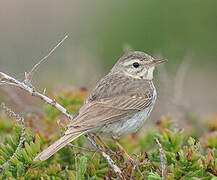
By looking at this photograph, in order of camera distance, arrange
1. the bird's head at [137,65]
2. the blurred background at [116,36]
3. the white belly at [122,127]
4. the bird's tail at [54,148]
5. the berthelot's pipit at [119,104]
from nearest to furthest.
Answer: the bird's tail at [54,148]
the berthelot's pipit at [119,104]
the white belly at [122,127]
the bird's head at [137,65]
the blurred background at [116,36]

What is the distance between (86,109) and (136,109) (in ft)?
2.15

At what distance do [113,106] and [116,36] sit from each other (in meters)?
7.27

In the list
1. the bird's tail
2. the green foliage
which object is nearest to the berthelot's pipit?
the bird's tail

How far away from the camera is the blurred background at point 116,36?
10656mm

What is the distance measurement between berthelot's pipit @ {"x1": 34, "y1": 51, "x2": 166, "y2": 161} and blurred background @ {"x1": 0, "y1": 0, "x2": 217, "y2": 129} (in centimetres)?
296

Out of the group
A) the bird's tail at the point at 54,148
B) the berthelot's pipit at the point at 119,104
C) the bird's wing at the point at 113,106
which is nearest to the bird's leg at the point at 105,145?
the berthelot's pipit at the point at 119,104

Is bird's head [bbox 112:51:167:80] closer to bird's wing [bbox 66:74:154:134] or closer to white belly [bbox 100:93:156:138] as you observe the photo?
bird's wing [bbox 66:74:154:134]

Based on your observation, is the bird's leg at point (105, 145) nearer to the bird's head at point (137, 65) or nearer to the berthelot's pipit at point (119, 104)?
the berthelot's pipit at point (119, 104)

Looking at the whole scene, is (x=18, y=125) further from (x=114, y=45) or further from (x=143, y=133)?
(x=114, y=45)

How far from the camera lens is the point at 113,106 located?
5.37m

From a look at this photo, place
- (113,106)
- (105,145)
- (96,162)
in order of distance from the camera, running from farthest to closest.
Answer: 1. (113,106)
2. (105,145)
3. (96,162)

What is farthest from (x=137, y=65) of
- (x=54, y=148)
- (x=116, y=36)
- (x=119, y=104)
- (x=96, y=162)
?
(x=116, y=36)

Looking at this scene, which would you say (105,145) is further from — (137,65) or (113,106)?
(137,65)

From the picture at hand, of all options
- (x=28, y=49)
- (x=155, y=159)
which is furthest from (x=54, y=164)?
(x=28, y=49)
